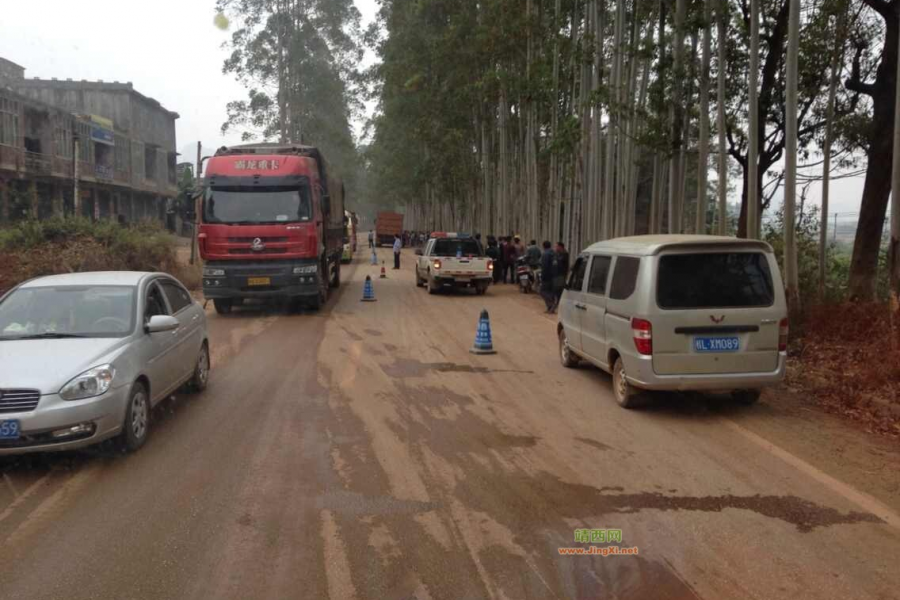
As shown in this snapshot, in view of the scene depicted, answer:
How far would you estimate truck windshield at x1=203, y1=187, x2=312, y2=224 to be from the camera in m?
16.2

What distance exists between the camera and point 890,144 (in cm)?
1323

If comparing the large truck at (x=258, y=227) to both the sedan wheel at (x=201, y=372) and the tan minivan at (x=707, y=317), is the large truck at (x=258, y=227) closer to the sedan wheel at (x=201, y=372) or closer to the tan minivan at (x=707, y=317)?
the sedan wheel at (x=201, y=372)

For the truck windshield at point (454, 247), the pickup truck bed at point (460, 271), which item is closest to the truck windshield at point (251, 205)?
the pickup truck bed at point (460, 271)

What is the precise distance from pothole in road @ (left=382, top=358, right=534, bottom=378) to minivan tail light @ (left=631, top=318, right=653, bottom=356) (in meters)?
2.80

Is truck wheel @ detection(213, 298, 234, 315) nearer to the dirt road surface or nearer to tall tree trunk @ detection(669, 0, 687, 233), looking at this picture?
the dirt road surface

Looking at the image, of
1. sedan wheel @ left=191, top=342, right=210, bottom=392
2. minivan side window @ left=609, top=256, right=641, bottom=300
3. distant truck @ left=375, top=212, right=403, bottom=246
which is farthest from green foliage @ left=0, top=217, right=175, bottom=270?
distant truck @ left=375, top=212, right=403, bottom=246

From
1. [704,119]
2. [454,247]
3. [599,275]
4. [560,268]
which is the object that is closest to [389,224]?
[454,247]

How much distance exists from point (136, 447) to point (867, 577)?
5562 millimetres

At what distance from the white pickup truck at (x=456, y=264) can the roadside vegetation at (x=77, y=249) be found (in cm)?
772

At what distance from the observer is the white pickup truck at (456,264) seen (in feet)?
72.0

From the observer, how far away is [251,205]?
16328 mm

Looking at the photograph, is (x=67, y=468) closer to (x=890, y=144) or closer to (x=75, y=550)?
(x=75, y=550)

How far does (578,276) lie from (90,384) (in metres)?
6.23

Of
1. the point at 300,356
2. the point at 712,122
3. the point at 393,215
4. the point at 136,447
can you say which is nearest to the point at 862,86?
the point at 712,122
